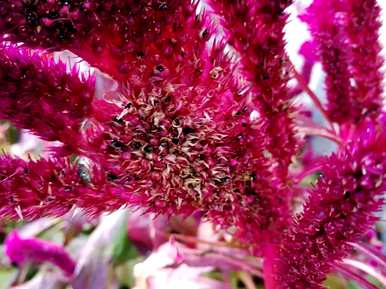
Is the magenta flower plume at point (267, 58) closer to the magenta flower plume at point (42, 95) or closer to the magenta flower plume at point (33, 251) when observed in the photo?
the magenta flower plume at point (42, 95)

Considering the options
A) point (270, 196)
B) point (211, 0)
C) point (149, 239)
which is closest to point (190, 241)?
point (149, 239)

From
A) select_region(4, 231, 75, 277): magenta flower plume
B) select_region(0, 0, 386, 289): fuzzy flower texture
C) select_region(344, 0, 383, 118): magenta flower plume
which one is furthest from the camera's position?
select_region(4, 231, 75, 277): magenta flower plume

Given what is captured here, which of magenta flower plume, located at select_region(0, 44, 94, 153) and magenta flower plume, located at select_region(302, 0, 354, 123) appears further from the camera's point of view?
magenta flower plume, located at select_region(302, 0, 354, 123)

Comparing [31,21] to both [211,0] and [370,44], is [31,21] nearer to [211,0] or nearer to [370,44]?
[211,0]

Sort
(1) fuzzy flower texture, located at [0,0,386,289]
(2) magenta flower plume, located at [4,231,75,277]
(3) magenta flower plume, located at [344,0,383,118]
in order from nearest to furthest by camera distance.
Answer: (1) fuzzy flower texture, located at [0,0,386,289] → (3) magenta flower plume, located at [344,0,383,118] → (2) magenta flower plume, located at [4,231,75,277]

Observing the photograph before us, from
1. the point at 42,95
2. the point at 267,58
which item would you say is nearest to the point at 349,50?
the point at 267,58

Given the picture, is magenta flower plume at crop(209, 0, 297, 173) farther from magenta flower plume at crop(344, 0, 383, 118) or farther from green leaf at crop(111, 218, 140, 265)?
green leaf at crop(111, 218, 140, 265)

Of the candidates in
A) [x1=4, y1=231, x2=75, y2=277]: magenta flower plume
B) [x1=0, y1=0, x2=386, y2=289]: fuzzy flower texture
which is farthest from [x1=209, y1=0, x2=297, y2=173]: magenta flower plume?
[x1=4, y1=231, x2=75, y2=277]: magenta flower plume

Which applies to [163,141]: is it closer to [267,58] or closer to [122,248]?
[267,58]
